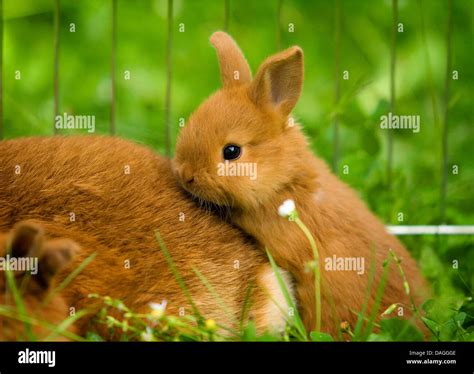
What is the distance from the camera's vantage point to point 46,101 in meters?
5.66

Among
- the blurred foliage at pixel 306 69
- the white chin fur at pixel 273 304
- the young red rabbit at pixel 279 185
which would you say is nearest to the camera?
the white chin fur at pixel 273 304

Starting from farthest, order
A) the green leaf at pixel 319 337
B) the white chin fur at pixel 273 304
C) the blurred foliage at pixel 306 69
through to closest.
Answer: the blurred foliage at pixel 306 69 → the white chin fur at pixel 273 304 → the green leaf at pixel 319 337

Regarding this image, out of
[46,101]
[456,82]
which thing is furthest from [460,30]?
[46,101]

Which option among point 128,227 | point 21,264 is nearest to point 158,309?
point 128,227

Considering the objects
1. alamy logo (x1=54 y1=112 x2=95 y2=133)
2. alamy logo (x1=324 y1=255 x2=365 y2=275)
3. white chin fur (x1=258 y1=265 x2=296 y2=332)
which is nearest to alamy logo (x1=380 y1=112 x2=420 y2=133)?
alamy logo (x1=324 y1=255 x2=365 y2=275)

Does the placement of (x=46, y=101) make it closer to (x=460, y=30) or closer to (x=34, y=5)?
(x=34, y=5)

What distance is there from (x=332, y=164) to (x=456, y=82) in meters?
1.00

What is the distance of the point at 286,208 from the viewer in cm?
375

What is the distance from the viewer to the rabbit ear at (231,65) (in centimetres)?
402

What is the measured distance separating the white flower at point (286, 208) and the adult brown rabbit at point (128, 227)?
0.57ft

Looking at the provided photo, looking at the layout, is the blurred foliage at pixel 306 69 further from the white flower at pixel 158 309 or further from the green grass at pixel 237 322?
the white flower at pixel 158 309

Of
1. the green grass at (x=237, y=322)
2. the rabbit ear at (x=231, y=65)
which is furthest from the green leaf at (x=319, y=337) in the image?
the rabbit ear at (x=231, y=65)

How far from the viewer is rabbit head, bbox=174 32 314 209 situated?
3742 millimetres
